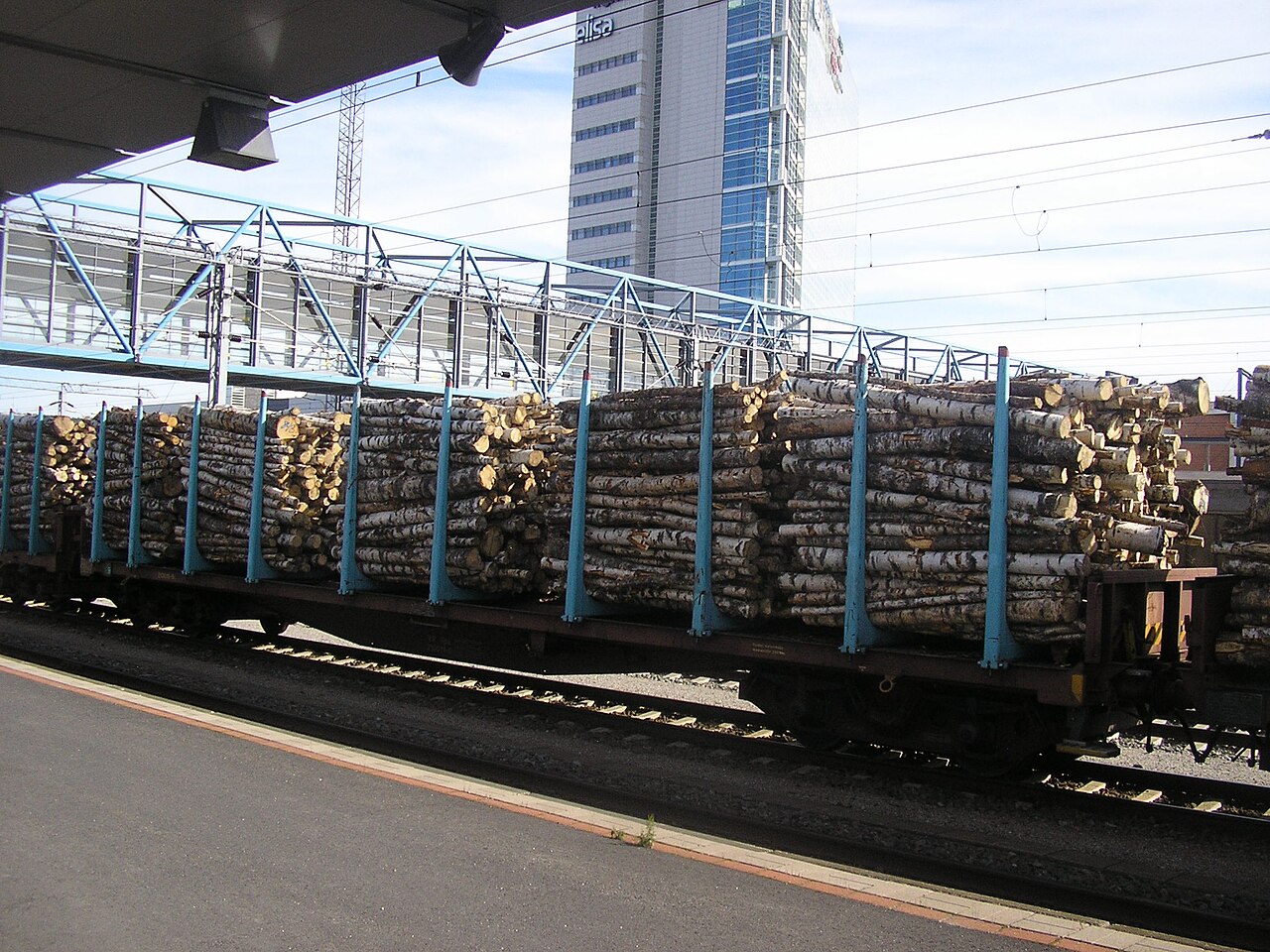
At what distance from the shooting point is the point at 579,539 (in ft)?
32.6

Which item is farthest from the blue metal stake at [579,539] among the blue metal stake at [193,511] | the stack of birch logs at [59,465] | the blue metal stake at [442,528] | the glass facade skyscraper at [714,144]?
the glass facade skyscraper at [714,144]

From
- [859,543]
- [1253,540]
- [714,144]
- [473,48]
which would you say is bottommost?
[859,543]

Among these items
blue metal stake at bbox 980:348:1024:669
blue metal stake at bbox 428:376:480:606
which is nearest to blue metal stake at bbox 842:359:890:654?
blue metal stake at bbox 980:348:1024:669

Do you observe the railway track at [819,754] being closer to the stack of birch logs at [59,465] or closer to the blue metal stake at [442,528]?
the blue metal stake at [442,528]

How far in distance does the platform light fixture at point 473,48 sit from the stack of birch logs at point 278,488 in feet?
→ 23.4

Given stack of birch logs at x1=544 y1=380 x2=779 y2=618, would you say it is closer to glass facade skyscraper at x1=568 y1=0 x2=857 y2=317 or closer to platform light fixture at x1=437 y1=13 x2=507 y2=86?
platform light fixture at x1=437 y1=13 x2=507 y2=86

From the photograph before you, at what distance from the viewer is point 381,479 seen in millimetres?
11930

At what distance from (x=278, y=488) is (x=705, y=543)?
650 centimetres

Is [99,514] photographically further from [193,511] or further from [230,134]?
[230,134]

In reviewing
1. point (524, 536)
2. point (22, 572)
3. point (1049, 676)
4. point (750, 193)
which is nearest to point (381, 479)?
point (524, 536)

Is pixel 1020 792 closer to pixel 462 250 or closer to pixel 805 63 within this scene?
pixel 462 250

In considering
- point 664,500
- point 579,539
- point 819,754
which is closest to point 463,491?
point 579,539

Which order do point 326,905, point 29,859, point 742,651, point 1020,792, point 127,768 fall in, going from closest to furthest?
point 326,905 → point 29,859 → point 127,768 → point 1020,792 → point 742,651

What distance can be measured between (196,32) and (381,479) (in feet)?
18.6
